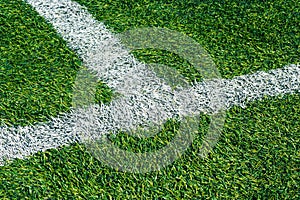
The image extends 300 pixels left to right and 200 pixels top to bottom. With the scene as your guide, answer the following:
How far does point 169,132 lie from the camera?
7.29 ft

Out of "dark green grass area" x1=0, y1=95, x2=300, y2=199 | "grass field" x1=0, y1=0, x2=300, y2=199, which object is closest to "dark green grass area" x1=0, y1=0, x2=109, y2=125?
"grass field" x1=0, y1=0, x2=300, y2=199

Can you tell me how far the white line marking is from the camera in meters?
2.15

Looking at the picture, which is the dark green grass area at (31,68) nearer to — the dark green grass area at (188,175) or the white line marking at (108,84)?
the white line marking at (108,84)

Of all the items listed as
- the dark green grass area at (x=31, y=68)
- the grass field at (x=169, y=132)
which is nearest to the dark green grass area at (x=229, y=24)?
the grass field at (x=169, y=132)

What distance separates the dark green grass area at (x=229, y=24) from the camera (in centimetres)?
256

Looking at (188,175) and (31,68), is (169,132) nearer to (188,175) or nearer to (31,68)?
(188,175)

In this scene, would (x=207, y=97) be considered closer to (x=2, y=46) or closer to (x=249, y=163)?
(x=249, y=163)

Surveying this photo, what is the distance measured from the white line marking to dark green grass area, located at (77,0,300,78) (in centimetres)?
7

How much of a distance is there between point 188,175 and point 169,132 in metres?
0.24

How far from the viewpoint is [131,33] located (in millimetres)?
2668

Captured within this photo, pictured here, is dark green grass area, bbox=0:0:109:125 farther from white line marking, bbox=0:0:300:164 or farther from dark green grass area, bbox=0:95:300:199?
dark green grass area, bbox=0:95:300:199

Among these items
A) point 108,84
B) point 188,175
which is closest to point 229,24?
point 108,84

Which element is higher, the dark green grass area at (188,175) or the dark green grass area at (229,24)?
the dark green grass area at (229,24)

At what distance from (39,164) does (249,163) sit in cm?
88
